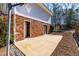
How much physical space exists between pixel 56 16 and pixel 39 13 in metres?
0.34

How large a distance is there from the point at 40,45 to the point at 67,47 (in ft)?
1.62

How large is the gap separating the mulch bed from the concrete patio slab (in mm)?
72

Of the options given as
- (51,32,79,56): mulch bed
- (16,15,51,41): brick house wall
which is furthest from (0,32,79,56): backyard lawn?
(16,15,51,41): brick house wall

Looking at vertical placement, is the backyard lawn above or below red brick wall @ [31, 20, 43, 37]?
below

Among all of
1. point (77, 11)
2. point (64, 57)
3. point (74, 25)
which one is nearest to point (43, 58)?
point (64, 57)

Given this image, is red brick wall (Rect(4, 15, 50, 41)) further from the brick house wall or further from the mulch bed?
the mulch bed

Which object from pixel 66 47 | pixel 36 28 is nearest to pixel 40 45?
pixel 36 28

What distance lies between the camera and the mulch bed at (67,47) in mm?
3051

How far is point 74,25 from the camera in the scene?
10.0 feet

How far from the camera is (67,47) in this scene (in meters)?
3.14

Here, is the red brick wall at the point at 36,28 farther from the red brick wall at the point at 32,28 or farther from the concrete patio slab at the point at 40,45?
the concrete patio slab at the point at 40,45

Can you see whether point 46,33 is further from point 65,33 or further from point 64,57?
point 64,57

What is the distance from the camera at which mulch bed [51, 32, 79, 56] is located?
120 inches

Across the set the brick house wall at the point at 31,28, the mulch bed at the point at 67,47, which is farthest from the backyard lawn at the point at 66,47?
the brick house wall at the point at 31,28
